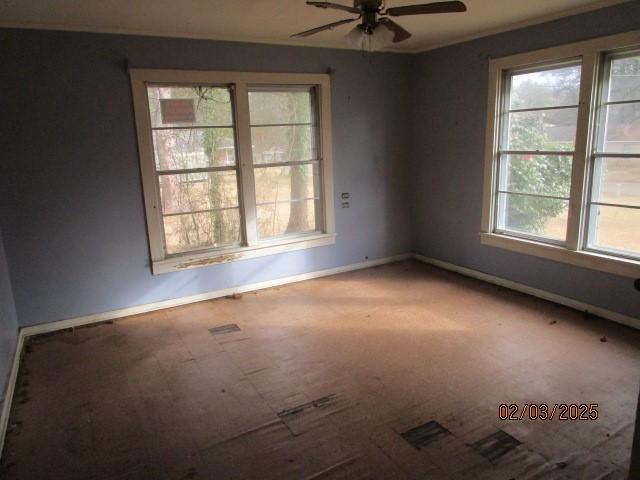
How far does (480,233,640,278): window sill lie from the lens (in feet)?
11.8

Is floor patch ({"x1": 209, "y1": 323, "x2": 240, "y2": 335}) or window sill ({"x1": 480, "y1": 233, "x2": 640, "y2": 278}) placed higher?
window sill ({"x1": 480, "y1": 233, "x2": 640, "y2": 278})

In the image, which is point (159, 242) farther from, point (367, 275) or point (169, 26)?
point (367, 275)

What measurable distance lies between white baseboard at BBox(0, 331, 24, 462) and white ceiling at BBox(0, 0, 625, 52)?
2447 millimetres

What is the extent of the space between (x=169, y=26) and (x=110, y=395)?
293 centimetres

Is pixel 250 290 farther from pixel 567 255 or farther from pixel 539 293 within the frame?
pixel 567 255

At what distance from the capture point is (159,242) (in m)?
4.26

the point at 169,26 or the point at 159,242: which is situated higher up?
the point at 169,26

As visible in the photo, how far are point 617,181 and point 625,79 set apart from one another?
0.78 metres

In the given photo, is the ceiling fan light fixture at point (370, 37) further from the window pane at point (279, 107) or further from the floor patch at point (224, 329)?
the floor patch at point (224, 329)

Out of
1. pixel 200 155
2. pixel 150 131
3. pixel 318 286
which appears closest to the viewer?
pixel 150 131

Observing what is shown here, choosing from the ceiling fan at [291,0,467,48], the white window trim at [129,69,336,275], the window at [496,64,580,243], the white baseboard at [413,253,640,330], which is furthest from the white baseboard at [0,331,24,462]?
the window at [496,64,580,243]

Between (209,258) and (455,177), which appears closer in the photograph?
(209,258)

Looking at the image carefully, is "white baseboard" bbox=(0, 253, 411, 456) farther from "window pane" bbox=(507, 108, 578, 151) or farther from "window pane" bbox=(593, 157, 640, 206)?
"window pane" bbox=(593, 157, 640, 206)

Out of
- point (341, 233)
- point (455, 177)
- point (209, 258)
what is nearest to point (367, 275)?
point (341, 233)
